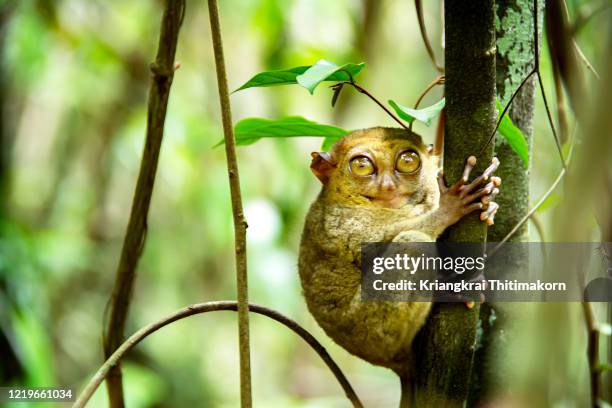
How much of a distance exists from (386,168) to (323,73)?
29.8 inches

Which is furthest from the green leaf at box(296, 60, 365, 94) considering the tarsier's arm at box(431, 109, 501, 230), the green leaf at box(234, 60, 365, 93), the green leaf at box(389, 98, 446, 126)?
the tarsier's arm at box(431, 109, 501, 230)

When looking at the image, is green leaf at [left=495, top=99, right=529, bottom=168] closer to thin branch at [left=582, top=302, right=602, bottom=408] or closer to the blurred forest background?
thin branch at [left=582, top=302, right=602, bottom=408]

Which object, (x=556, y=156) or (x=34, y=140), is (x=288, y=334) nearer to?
(x=34, y=140)

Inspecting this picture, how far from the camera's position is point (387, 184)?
205 cm

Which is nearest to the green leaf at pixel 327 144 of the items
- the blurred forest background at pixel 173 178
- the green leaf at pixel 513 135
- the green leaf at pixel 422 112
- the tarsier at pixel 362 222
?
the tarsier at pixel 362 222

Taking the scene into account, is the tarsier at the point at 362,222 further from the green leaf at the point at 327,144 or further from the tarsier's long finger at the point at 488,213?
the tarsier's long finger at the point at 488,213

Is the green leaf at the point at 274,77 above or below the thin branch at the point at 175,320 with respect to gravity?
above

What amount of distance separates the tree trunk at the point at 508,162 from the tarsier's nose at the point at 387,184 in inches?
16.4

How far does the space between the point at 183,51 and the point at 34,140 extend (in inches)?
60.3

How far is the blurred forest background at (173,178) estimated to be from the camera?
4.38 m

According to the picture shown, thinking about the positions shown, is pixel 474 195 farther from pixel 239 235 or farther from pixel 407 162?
pixel 407 162

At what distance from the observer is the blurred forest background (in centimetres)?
438

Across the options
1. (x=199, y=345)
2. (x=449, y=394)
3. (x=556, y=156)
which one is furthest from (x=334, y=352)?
(x=449, y=394)

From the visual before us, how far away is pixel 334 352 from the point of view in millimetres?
6445
